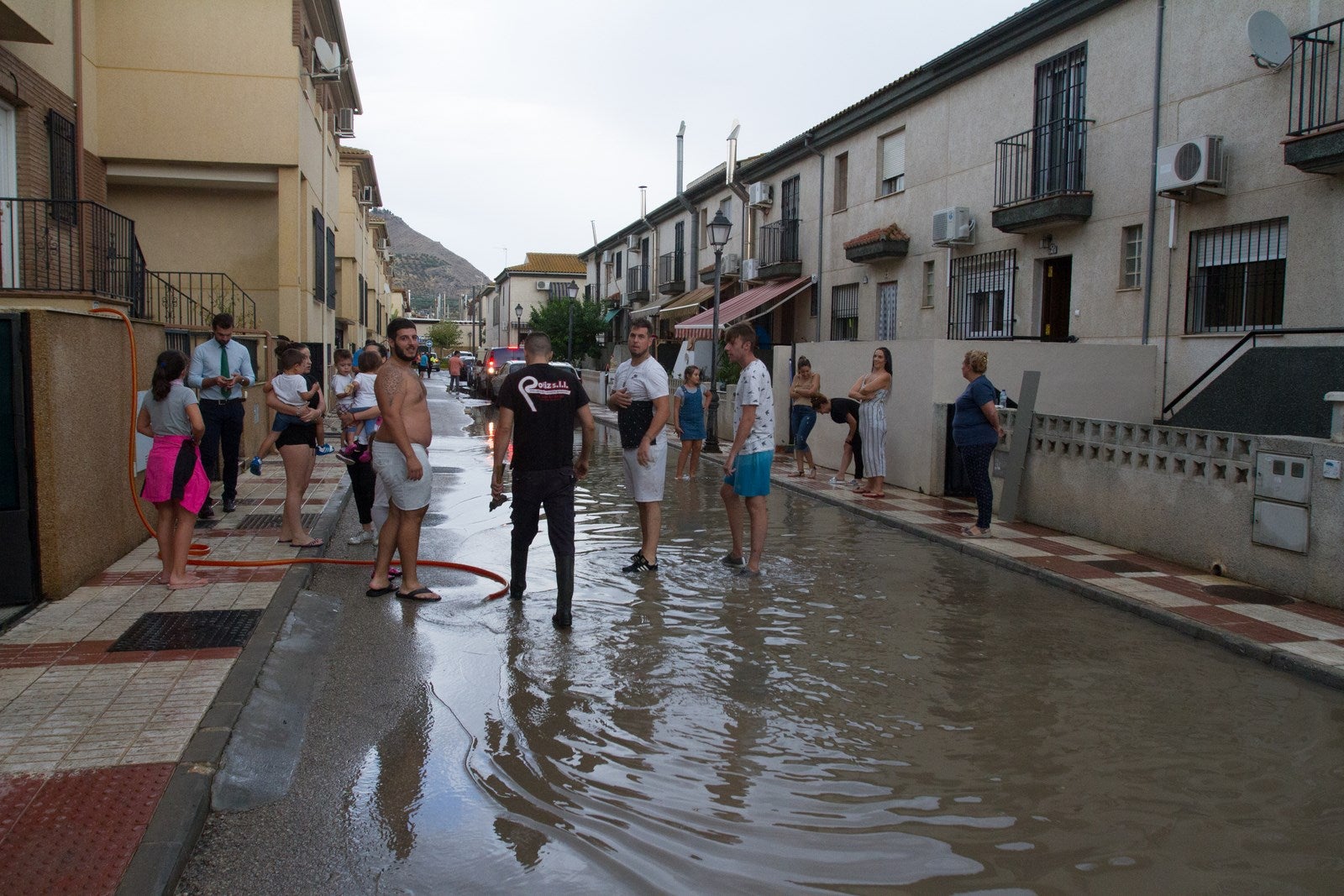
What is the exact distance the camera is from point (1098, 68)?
14945 millimetres

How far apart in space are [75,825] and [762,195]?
2531cm

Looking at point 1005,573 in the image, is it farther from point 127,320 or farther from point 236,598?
point 127,320

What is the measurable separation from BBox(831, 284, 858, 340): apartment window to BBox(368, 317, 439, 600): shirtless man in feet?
53.7

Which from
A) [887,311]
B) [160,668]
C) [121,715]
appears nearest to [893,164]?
[887,311]

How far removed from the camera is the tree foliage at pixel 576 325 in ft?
156

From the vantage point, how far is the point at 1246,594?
7621mm

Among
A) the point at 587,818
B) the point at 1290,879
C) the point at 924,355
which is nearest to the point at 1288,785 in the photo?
the point at 1290,879

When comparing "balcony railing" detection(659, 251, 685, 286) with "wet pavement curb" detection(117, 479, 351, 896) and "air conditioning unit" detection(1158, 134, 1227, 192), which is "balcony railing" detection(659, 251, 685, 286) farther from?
"wet pavement curb" detection(117, 479, 351, 896)

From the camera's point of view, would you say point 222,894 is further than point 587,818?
No

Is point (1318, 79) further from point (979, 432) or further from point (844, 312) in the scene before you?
point (844, 312)

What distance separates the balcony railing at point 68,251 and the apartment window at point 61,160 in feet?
0.39

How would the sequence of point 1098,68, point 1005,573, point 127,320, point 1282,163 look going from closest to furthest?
1. point 127,320
2. point 1005,573
3. point 1282,163
4. point 1098,68

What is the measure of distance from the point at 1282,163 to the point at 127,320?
39.5ft

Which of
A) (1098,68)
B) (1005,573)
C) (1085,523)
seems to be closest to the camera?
(1005,573)
